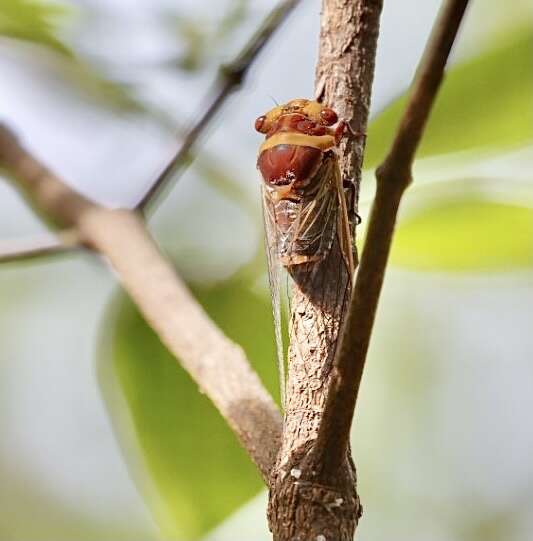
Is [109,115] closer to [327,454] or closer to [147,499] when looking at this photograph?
[147,499]

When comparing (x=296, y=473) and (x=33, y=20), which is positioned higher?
(x=33, y=20)

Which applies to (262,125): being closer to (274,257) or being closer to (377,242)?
(274,257)

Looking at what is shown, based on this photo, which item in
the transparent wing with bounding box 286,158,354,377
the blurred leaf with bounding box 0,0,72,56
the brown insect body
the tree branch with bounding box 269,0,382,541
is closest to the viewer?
the tree branch with bounding box 269,0,382,541

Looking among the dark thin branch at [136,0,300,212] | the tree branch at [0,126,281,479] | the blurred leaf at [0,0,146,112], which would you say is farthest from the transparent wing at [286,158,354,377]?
the blurred leaf at [0,0,146,112]

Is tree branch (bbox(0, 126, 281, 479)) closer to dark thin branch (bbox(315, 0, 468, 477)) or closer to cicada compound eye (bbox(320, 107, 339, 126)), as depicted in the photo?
dark thin branch (bbox(315, 0, 468, 477))

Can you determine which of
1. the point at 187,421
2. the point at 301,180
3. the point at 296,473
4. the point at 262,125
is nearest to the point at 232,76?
the point at 262,125

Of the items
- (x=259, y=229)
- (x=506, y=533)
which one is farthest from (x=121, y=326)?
(x=506, y=533)
